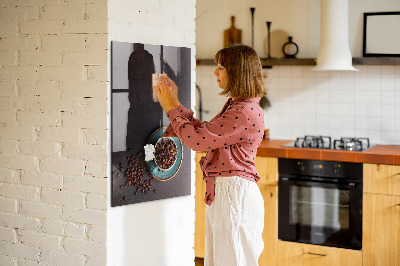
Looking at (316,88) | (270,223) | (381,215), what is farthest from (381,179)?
(316,88)

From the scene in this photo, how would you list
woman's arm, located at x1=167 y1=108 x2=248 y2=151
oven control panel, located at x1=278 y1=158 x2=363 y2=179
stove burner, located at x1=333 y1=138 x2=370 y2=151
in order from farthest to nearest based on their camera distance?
stove burner, located at x1=333 y1=138 x2=370 y2=151 → oven control panel, located at x1=278 y1=158 x2=363 y2=179 → woman's arm, located at x1=167 y1=108 x2=248 y2=151

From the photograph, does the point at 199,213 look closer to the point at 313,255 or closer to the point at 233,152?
the point at 313,255

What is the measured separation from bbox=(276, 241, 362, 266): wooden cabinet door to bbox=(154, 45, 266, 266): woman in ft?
4.78

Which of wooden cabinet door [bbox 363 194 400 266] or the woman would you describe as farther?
wooden cabinet door [bbox 363 194 400 266]

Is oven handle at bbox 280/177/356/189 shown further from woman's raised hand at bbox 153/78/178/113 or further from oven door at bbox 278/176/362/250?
woman's raised hand at bbox 153/78/178/113

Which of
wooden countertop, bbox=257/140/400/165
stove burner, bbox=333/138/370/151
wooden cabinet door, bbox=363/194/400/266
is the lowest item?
wooden cabinet door, bbox=363/194/400/266

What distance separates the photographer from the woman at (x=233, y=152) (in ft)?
8.59

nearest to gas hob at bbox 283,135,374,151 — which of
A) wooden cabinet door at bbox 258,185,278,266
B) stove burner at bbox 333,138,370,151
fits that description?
stove burner at bbox 333,138,370,151

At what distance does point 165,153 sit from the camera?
3.07m

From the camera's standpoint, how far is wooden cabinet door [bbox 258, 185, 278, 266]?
13.8ft

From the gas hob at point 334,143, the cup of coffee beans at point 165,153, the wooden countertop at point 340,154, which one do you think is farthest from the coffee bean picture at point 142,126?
the gas hob at point 334,143

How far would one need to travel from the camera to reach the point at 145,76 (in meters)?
2.93

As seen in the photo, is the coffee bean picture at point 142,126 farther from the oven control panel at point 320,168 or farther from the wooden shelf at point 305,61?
the wooden shelf at point 305,61

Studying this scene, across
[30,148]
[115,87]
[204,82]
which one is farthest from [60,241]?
[204,82]
